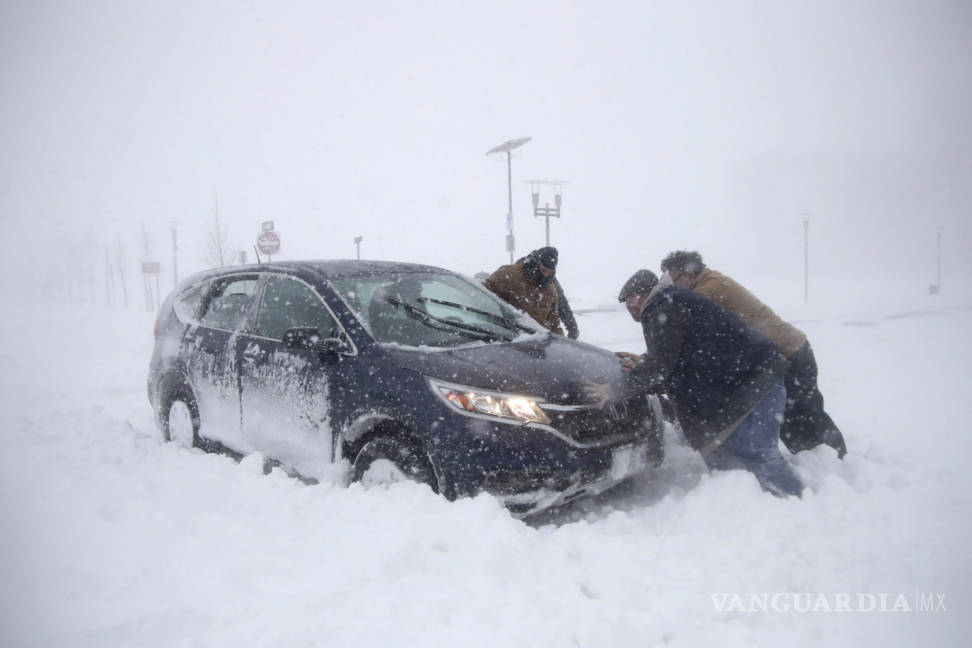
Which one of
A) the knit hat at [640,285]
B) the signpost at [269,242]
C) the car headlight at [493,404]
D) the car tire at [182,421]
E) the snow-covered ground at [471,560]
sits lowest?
the snow-covered ground at [471,560]

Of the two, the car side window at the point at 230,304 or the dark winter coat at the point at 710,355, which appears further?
the car side window at the point at 230,304

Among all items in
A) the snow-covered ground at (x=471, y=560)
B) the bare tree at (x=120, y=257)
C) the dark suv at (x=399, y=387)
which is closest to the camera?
the snow-covered ground at (x=471, y=560)

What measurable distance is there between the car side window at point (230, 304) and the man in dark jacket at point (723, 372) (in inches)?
111

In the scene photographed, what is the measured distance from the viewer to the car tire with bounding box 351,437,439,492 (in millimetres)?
3131

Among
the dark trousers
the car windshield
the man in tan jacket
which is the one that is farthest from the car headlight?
the dark trousers

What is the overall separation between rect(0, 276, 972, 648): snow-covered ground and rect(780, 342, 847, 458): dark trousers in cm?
10

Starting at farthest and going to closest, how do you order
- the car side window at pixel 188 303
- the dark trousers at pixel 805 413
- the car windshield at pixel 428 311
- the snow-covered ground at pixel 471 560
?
the car side window at pixel 188 303
the dark trousers at pixel 805 413
the car windshield at pixel 428 311
the snow-covered ground at pixel 471 560

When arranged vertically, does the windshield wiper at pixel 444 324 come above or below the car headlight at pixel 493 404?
above

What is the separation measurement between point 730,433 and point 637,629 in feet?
5.18

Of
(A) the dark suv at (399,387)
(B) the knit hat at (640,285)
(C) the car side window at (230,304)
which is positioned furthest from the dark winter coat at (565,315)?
(C) the car side window at (230,304)

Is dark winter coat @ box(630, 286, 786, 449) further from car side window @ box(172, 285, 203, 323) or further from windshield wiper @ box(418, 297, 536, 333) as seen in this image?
car side window @ box(172, 285, 203, 323)

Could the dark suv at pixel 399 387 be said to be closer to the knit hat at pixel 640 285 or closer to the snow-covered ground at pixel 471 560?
the snow-covered ground at pixel 471 560

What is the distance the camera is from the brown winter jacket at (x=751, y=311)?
411cm

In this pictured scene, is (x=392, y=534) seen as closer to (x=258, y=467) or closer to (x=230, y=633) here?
(x=230, y=633)
